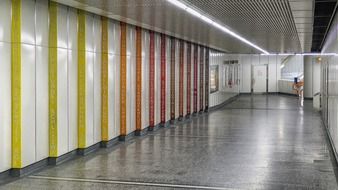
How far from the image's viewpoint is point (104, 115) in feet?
32.0

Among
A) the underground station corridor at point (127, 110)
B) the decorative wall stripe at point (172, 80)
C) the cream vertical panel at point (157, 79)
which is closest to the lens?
the underground station corridor at point (127, 110)

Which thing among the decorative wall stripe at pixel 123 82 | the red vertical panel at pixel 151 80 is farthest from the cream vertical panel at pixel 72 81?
the red vertical panel at pixel 151 80

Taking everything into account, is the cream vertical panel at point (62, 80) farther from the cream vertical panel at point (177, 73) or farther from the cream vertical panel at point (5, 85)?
the cream vertical panel at point (177, 73)

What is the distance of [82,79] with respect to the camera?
28.8ft

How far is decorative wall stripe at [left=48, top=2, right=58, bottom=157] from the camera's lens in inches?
304

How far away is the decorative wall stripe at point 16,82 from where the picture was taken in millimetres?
6750

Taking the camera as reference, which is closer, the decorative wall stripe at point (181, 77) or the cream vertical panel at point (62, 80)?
the cream vertical panel at point (62, 80)

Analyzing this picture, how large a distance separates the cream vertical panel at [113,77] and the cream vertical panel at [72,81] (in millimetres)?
1448

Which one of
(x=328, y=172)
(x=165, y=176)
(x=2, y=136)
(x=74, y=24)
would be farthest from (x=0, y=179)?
(x=328, y=172)

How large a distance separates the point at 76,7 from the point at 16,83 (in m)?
2.17

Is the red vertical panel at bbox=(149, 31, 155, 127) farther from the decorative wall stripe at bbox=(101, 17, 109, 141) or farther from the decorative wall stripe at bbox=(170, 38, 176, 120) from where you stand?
the decorative wall stripe at bbox=(101, 17, 109, 141)

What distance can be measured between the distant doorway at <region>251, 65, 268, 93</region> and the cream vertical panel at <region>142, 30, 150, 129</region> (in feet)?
74.6

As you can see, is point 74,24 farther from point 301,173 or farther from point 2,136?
point 301,173

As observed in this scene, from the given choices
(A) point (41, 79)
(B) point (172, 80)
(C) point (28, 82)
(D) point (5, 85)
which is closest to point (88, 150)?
(A) point (41, 79)
